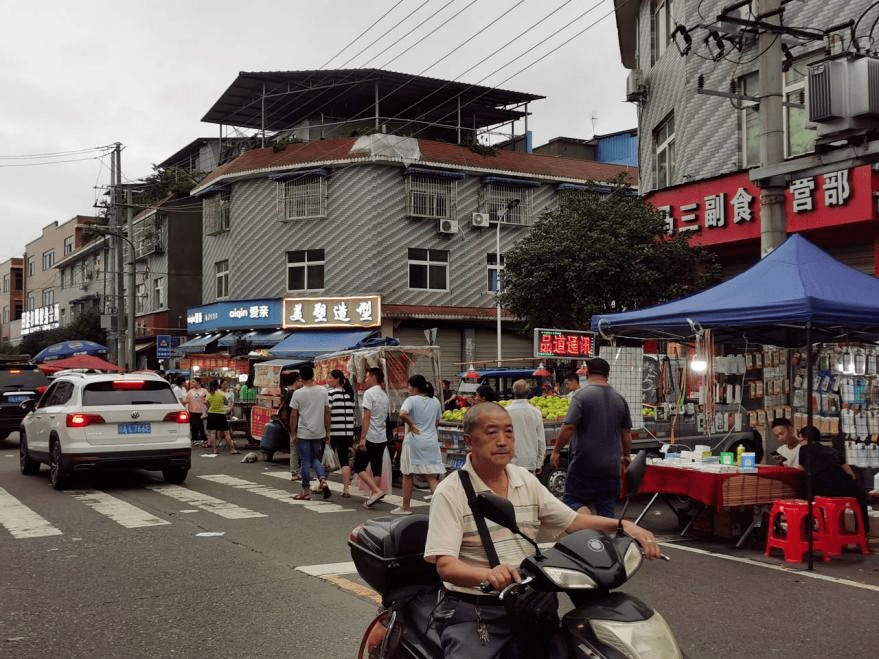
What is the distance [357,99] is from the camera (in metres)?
36.8

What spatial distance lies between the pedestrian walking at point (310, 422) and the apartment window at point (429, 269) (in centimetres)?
2241

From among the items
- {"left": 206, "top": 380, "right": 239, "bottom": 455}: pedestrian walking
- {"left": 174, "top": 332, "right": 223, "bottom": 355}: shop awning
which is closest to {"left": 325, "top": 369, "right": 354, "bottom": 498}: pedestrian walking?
{"left": 206, "top": 380, "right": 239, "bottom": 455}: pedestrian walking

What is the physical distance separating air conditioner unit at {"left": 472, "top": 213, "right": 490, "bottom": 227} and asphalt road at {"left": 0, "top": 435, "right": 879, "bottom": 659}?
2469 cm

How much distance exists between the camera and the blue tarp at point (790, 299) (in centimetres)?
885

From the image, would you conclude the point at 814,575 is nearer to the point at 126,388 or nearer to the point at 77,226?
the point at 126,388

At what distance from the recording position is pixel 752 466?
9.20 meters

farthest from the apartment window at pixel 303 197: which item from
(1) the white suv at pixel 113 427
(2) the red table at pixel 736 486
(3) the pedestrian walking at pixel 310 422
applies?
(2) the red table at pixel 736 486

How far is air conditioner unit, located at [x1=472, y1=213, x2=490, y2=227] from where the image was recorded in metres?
35.1

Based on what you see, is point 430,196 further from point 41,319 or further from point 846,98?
point 41,319

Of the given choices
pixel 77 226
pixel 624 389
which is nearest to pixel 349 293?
pixel 624 389

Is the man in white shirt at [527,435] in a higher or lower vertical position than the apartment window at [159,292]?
lower

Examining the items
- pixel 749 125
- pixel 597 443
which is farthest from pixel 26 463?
pixel 749 125

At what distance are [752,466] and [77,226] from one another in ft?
200

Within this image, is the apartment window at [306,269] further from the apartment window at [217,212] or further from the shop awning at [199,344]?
the shop awning at [199,344]
